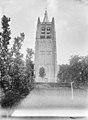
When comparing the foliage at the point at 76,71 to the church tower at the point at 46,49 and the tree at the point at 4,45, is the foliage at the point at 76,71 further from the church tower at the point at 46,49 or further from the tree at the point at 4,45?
the church tower at the point at 46,49

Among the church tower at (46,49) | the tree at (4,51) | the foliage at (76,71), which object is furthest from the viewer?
the church tower at (46,49)

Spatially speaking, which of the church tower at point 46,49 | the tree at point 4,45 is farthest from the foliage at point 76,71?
the church tower at point 46,49

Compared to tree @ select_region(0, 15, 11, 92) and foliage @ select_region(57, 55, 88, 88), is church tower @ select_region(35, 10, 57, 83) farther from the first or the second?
tree @ select_region(0, 15, 11, 92)

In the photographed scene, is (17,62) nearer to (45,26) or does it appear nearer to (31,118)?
(31,118)

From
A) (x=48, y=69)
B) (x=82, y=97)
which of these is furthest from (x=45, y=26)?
(x=82, y=97)

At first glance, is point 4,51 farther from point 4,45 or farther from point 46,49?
point 46,49

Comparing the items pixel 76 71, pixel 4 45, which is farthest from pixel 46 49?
pixel 4 45

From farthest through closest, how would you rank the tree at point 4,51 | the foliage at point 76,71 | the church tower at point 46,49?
1. the church tower at point 46,49
2. the foliage at point 76,71
3. the tree at point 4,51

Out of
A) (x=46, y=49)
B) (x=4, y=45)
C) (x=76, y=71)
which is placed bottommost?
(x=76, y=71)

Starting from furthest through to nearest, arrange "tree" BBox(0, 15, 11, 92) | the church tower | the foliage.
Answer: the church tower
the foliage
"tree" BBox(0, 15, 11, 92)

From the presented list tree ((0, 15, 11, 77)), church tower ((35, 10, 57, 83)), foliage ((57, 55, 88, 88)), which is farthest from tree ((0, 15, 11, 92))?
church tower ((35, 10, 57, 83))

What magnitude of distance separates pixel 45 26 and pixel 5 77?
28.3 ft

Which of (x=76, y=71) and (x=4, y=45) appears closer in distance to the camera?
(x=4, y=45)

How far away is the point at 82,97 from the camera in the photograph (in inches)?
69.3
